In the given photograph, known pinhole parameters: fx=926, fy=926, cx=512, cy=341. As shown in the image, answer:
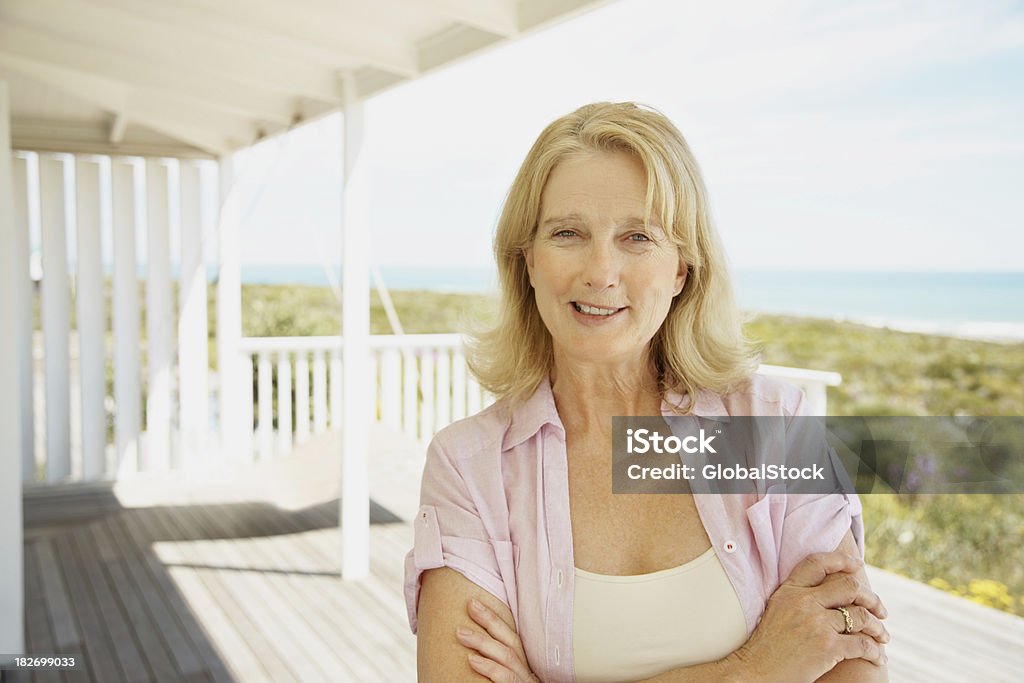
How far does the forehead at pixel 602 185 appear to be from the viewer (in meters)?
1.32

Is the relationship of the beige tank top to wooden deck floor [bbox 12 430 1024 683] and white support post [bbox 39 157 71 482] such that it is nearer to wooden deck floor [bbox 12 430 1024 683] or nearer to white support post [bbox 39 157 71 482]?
wooden deck floor [bbox 12 430 1024 683]

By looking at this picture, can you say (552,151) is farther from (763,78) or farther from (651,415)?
(763,78)

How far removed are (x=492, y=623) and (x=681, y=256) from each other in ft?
1.99

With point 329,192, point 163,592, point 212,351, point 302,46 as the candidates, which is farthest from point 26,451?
point 329,192

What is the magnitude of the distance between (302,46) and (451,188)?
3142cm

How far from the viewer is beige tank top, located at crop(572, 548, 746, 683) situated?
1313 millimetres

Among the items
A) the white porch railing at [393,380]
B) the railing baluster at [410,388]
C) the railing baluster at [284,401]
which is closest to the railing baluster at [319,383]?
the white porch railing at [393,380]

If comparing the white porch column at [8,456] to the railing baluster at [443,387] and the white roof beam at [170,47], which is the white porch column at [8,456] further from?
the railing baluster at [443,387]

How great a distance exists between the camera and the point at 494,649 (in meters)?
1.26

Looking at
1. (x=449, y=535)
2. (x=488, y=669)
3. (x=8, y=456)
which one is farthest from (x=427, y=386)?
(x=488, y=669)

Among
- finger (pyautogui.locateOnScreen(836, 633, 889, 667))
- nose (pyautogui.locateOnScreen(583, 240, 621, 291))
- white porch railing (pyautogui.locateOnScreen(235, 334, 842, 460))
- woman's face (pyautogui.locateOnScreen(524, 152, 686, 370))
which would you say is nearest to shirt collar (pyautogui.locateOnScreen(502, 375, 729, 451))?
woman's face (pyautogui.locateOnScreen(524, 152, 686, 370))

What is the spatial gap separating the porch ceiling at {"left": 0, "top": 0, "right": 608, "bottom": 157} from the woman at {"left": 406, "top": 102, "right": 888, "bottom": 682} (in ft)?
4.51

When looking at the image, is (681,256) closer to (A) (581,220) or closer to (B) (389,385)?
(A) (581,220)

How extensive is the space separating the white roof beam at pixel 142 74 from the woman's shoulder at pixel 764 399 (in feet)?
10.3
